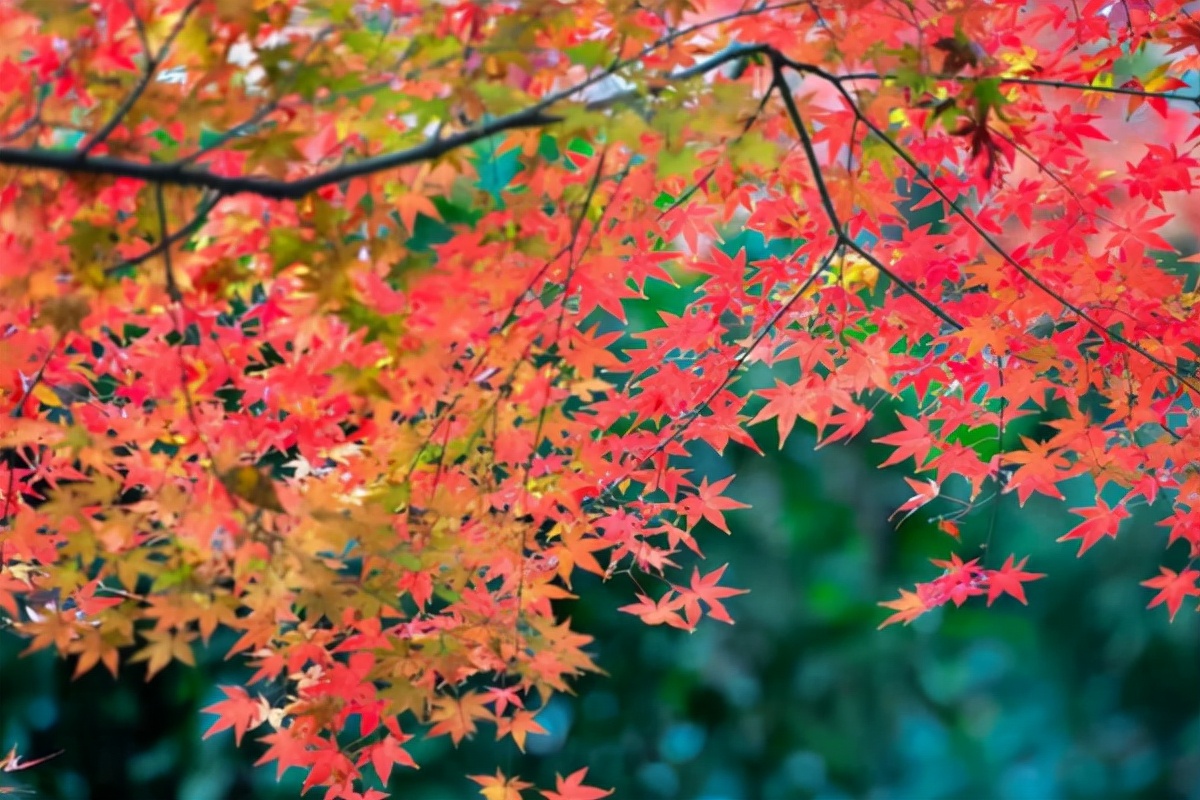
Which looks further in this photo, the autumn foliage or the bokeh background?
the bokeh background

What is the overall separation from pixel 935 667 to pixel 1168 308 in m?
2.95

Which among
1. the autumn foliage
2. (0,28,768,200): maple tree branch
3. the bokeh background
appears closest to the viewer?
(0,28,768,200): maple tree branch

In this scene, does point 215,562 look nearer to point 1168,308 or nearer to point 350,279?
point 350,279

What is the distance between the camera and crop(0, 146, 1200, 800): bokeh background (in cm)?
496

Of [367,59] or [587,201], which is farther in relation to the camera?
[587,201]

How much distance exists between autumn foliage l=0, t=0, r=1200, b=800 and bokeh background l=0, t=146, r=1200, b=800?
7.48 ft

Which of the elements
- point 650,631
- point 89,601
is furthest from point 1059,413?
point 89,601

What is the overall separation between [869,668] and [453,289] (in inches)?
155

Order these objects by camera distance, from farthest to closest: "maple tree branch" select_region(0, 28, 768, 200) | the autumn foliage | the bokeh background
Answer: the bokeh background, the autumn foliage, "maple tree branch" select_region(0, 28, 768, 200)

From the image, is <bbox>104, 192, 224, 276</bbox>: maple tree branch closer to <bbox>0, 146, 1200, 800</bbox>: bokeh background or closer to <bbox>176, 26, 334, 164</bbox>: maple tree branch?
<bbox>176, 26, 334, 164</bbox>: maple tree branch

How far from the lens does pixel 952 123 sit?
5.20 feet

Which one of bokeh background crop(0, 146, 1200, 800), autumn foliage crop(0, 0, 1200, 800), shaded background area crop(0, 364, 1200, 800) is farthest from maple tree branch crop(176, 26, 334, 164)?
shaded background area crop(0, 364, 1200, 800)

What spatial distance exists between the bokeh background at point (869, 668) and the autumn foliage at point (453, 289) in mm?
2281

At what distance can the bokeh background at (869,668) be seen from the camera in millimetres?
4961
